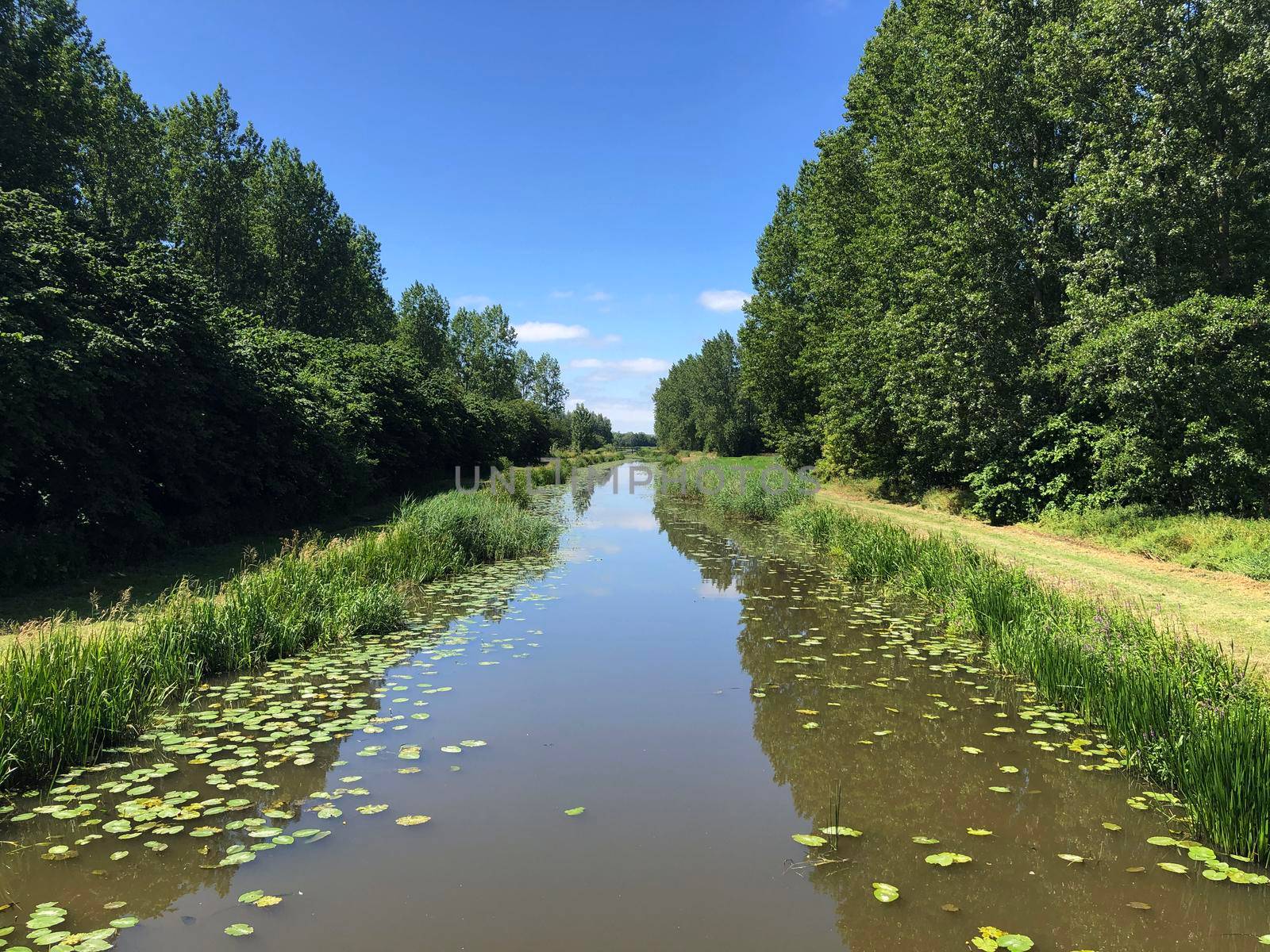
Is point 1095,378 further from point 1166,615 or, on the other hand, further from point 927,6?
point 927,6

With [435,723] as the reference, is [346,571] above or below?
above

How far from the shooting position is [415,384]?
94.2 feet

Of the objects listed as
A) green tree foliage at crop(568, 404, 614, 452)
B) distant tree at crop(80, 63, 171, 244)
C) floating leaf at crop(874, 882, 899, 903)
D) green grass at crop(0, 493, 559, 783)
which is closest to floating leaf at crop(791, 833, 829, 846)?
floating leaf at crop(874, 882, 899, 903)

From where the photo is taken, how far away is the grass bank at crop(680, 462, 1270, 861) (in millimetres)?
4375

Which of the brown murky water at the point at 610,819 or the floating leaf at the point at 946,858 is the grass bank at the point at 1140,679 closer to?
the brown murky water at the point at 610,819

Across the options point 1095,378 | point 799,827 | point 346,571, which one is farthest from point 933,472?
point 799,827

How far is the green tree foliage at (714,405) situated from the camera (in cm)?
6975

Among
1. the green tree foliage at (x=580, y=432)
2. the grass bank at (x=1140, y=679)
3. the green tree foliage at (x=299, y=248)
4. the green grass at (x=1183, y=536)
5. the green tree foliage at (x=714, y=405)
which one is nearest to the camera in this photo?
the grass bank at (x=1140, y=679)

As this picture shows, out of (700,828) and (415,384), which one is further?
(415,384)

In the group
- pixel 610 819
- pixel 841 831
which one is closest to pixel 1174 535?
pixel 841 831

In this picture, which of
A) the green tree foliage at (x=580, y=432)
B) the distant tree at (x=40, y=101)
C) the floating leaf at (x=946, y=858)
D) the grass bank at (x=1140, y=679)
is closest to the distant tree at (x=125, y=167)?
the distant tree at (x=40, y=101)

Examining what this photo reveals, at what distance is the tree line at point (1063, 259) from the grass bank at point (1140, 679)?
5994 millimetres

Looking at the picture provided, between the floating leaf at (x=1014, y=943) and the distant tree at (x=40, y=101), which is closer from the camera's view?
the floating leaf at (x=1014, y=943)

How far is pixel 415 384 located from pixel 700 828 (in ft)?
87.5
